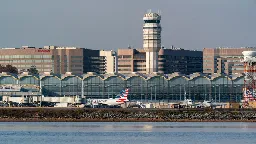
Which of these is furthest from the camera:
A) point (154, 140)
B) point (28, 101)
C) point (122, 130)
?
point (28, 101)

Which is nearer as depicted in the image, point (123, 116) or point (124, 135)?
point (124, 135)

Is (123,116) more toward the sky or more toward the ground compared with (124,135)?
more toward the sky

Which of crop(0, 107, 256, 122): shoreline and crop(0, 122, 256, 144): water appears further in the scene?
crop(0, 107, 256, 122): shoreline

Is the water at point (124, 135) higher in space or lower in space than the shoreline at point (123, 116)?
lower

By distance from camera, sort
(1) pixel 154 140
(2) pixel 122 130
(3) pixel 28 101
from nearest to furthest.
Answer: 1. (1) pixel 154 140
2. (2) pixel 122 130
3. (3) pixel 28 101

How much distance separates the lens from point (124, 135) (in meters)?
99.1

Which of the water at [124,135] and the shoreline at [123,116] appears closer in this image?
the water at [124,135]

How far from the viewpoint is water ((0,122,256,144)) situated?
90.2 metres

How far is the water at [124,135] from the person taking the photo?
90.2m

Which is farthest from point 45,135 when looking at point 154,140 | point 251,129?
point 251,129

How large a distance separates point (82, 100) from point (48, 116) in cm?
5793

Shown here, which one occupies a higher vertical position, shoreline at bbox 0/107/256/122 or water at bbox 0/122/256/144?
shoreline at bbox 0/107/256/122

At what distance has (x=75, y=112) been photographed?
479 ft

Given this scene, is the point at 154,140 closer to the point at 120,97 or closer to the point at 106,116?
the point at 106,116
